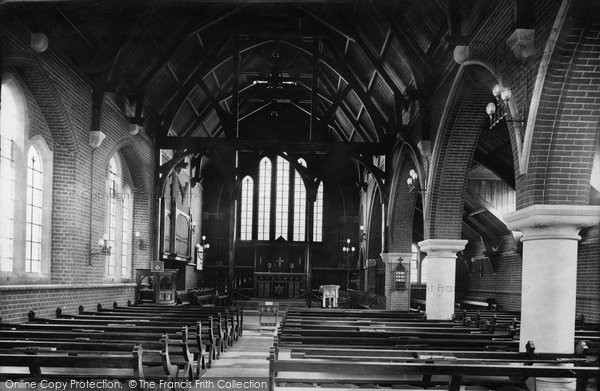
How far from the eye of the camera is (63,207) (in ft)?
41.1

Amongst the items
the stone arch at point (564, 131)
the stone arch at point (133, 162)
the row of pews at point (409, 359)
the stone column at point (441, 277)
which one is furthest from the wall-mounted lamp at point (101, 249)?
the stone arch at point (564, 131)

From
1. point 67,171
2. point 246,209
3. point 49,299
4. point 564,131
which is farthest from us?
point 246,209

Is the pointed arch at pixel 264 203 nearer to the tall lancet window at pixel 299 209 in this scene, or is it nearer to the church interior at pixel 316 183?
the tall lancet window at pixel 299 209

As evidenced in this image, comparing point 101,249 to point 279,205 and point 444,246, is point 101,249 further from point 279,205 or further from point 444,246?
point 279,205

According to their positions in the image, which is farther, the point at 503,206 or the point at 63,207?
the point at 503,206

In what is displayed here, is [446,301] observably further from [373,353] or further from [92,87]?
[92,87]

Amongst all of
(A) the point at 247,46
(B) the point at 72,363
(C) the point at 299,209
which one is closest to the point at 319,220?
(C) the point at 299,209

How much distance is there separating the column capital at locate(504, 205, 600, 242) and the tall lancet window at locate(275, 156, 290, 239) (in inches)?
886

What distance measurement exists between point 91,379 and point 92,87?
28.3ft

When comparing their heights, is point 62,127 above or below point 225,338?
above

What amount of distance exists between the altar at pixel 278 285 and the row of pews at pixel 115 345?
1303cm

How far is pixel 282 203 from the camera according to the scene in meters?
30.2

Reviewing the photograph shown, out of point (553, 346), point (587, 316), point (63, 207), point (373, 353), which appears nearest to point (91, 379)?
point (373, 353)

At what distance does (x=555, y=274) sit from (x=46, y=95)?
9589 mm
